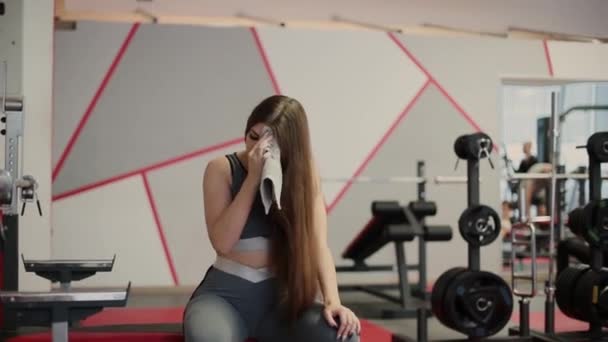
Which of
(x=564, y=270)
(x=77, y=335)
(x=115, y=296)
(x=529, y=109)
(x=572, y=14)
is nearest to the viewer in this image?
(x=115, y=296)

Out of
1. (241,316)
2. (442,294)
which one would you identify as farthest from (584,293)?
(241,316)

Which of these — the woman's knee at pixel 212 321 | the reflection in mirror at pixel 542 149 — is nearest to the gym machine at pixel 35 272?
the woman's knee at pixel 212 321

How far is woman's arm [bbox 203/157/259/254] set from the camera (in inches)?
92.4

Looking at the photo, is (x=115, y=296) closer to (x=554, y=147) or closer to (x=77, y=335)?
(x=77, y=335)

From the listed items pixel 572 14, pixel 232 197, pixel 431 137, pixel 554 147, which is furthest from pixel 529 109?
pixel 232 197

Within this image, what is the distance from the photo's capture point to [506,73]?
6.74 m

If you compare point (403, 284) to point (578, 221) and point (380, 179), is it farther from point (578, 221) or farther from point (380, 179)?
point (578, 221)

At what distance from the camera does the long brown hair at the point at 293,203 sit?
242cm

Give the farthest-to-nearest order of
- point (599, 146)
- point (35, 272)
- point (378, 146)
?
1. point (378, 146)
2. point (599, 146)
3. point (35, 272)

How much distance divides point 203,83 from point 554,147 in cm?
323

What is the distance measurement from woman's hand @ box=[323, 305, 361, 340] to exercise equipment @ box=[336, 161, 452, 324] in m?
2.67

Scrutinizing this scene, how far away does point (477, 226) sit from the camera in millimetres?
3793

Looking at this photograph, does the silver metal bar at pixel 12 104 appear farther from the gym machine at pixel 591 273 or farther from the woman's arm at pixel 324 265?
the gym machine at pixel 591 273

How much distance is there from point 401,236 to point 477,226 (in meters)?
1.25
